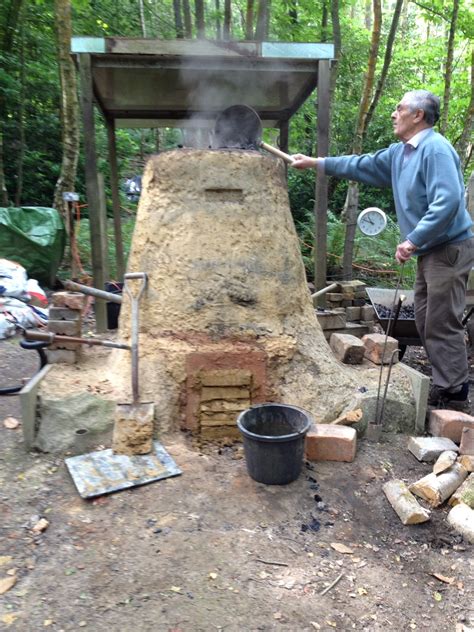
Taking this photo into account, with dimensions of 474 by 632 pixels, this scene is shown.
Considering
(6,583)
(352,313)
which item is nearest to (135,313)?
(6,583)

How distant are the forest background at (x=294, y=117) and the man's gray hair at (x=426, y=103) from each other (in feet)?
10.6

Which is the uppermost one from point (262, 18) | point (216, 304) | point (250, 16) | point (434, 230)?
point (250, 16)

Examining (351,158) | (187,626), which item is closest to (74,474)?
(187,626)

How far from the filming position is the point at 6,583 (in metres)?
2.00

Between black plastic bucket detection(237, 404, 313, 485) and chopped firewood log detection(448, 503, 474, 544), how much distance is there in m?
0.76

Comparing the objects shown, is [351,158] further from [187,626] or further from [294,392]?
[187,626]

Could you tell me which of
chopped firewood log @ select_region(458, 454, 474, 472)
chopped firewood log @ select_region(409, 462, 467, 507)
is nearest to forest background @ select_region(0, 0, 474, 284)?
chopped firewood log @ select_region(458, 454, 474, 472)

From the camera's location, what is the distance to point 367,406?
3184 millimetres

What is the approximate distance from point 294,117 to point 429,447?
8.69 metres

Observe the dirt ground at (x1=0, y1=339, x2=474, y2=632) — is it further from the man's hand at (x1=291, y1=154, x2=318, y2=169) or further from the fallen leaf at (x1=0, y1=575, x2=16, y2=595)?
the man's hand at (x1=291, y1=154, x2=318, y2=169)

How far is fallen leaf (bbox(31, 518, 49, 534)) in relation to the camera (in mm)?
2287

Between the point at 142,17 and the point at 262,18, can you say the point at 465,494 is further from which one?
the point at 142,17

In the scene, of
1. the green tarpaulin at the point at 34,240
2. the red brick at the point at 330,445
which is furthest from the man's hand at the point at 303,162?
the green tarpaulin at the point at 34,240

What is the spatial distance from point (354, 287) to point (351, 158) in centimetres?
167
